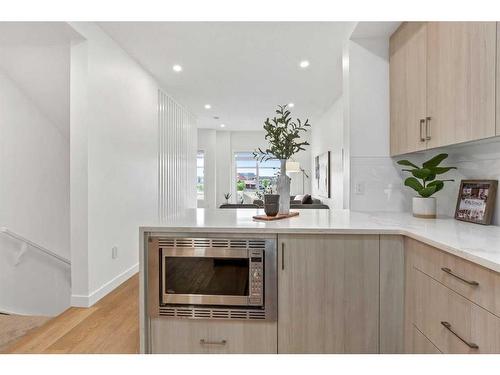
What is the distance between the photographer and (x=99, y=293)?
284 centimetres

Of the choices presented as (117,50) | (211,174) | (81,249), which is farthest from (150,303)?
(211,174)

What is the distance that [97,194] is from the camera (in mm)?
Result: 2844

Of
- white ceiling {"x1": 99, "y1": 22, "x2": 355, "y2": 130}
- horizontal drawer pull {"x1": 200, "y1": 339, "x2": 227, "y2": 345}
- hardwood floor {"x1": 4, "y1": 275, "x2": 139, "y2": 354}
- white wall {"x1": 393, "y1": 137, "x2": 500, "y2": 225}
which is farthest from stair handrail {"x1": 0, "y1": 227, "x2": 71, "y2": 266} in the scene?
white wall {"x1": 393, "y1": 137, "x2": 500, "y2": 225}

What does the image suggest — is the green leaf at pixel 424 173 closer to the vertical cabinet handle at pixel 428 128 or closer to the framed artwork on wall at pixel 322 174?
the vertical cabinet handle at pixel 428 128

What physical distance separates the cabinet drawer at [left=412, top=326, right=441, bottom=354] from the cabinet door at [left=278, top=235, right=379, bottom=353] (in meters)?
0.17

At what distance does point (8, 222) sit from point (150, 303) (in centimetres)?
286

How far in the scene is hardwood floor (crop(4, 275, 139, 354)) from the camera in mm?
2029

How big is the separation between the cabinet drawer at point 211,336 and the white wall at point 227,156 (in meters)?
6.93

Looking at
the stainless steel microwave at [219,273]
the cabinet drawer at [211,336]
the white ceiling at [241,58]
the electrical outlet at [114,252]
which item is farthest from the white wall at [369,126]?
the electrical outlet at [114,252]

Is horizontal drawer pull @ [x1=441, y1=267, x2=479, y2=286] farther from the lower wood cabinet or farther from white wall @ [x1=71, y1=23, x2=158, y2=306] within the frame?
white wall @ [x1=71, y1=23, x2=158, y2=306]

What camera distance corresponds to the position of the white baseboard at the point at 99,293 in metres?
2.68

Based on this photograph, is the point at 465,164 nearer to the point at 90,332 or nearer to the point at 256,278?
the point at 256,278
